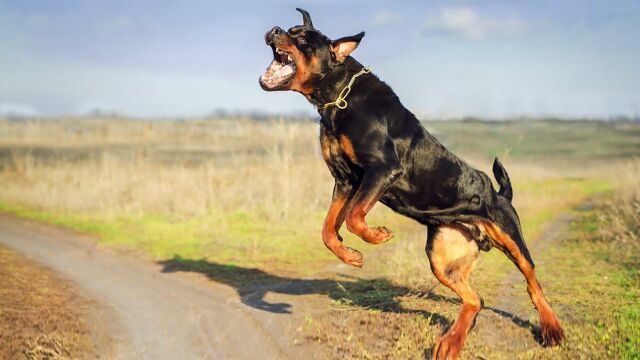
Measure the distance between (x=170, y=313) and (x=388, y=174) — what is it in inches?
113

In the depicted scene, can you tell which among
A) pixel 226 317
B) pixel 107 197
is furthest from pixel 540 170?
pixel 226 317

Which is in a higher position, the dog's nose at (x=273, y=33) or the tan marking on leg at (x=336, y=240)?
the dog's nose at (x=273, y=33)

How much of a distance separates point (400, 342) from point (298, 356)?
2.51 ft

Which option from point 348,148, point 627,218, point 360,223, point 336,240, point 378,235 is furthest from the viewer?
point 627,218

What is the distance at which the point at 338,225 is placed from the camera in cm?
462

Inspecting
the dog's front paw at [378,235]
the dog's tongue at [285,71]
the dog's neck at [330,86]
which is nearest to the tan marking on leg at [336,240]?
the dog's front paw at [378,235]

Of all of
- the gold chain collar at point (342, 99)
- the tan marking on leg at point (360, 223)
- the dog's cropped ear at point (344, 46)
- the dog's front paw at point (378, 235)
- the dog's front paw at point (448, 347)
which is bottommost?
the dog's front paw at point (448, 347)

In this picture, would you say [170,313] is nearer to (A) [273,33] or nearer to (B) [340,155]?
(B) [340,155]

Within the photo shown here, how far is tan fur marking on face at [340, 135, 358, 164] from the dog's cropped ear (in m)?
0.60

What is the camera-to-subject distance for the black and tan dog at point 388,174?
4.31m

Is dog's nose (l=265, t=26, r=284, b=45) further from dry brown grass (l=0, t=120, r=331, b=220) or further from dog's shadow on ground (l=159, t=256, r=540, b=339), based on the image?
dry brown grass (l=0, t=120, r=331, b=220)

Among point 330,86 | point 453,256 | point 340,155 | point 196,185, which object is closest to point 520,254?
point 453,256

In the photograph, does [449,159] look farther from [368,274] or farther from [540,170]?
[540,170]

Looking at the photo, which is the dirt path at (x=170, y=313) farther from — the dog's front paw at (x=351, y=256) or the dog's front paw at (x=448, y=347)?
the dog's front paw at (x=448, y=347)
